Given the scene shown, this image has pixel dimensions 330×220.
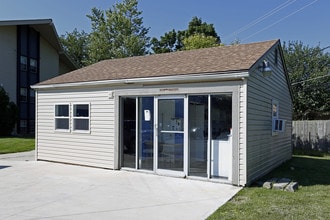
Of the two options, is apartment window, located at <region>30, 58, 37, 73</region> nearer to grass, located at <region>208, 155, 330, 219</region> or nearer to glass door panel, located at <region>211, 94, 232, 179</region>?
glass door panel, located at <region>211, 94, 232, 179</region>

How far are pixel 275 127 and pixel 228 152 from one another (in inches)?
115

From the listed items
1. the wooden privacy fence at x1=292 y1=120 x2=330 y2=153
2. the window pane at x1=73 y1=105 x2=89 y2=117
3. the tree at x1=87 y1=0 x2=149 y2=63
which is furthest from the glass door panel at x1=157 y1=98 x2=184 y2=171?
the tree at x1=87 y1=0 x2=149 y2=63

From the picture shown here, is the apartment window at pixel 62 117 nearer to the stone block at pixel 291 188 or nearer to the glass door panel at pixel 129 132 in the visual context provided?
the glass door panel at pixel 129 132

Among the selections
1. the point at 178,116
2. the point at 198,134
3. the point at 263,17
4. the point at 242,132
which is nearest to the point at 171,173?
the point at 198,134

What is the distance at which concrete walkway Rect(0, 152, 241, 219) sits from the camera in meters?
5.00

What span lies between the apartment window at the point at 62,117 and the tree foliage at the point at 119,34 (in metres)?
20.5

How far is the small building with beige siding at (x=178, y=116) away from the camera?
7301 mm

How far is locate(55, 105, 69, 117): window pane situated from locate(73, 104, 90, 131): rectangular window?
0.39 meters

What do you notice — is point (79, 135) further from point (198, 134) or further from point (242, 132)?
point (242, 132)

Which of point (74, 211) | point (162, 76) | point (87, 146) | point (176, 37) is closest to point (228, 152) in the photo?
point (162, 76)

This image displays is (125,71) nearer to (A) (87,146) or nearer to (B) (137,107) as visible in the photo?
(B) (137,107)

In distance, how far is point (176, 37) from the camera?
36375 millimetres

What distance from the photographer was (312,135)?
15.6m

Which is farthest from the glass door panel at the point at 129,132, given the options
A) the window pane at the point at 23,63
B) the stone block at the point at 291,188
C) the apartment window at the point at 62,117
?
the window pane at the point at 23,63
